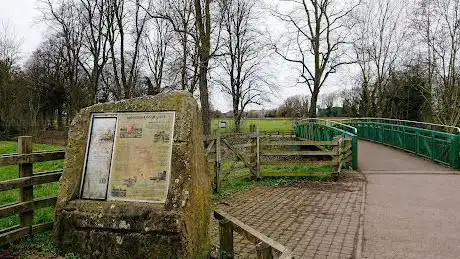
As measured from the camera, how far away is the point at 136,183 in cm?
492

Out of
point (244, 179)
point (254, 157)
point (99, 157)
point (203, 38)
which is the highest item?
point (203, 38)

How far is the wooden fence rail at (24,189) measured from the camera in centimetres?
528

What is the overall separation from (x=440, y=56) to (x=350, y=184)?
73.9 ft

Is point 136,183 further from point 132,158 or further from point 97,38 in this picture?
point 97,38

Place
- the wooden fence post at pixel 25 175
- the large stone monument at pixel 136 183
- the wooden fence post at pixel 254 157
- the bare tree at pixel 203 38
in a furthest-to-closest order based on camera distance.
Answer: the bare tree at pixel 203 38
the wooden fence post at pixel 254 157
the wooden fence post at pixel 25 175
the large stone monument at pixel 136 183

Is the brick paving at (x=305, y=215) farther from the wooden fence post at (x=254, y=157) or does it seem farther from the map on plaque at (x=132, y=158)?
the map on plaque at (x=132, y=158)

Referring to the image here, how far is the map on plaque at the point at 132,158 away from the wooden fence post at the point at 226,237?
78 centimetres

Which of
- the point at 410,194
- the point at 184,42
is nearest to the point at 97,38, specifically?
the point at 184,42

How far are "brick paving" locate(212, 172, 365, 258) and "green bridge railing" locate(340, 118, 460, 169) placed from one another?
4.86 m

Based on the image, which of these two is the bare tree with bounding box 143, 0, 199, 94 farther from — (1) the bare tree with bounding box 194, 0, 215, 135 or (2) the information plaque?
(2) the information plaque

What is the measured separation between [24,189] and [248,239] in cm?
347

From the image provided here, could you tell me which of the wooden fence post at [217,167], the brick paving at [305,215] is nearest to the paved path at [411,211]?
the brick paving at [305,215]

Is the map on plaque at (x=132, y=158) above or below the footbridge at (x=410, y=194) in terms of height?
above

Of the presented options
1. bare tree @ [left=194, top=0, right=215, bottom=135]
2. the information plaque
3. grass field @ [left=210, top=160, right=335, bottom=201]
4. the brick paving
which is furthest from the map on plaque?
bare tree @ [left=194, top=0, right=215, bottom=135]
